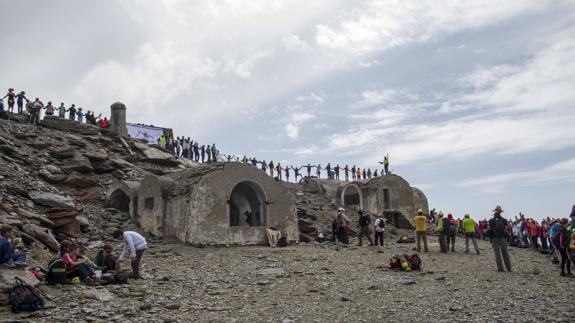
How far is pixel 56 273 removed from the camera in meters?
8.55

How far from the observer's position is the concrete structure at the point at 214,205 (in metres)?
15.7

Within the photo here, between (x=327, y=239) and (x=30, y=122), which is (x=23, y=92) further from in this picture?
(x=327, y=239)

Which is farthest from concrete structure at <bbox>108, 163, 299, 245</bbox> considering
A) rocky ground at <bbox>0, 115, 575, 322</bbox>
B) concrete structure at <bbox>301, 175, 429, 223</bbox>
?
concrete structure at <bbox>301, 175, 429, 223</bbox>

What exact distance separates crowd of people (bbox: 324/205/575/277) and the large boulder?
9.82 m

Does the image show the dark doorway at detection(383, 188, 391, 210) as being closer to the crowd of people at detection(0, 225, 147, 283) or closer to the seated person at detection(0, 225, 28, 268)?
the crowd of people at detection(0, 225, 147, 283)

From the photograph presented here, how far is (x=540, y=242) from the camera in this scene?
1878 centimetres

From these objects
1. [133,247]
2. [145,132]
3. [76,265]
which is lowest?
[76,265]

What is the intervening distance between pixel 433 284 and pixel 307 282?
109 inches

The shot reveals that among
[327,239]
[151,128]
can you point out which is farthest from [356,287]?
[151,128]

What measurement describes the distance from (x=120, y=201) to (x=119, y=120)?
9770 mm

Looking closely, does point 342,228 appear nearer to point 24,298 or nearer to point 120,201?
point 120,201

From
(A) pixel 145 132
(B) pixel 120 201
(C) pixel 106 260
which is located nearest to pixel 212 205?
(C) pixel 106 260

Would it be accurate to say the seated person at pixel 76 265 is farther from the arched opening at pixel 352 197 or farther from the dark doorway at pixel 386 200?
the dark doorway at pixel 386 200

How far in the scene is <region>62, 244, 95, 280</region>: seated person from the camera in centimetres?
895
